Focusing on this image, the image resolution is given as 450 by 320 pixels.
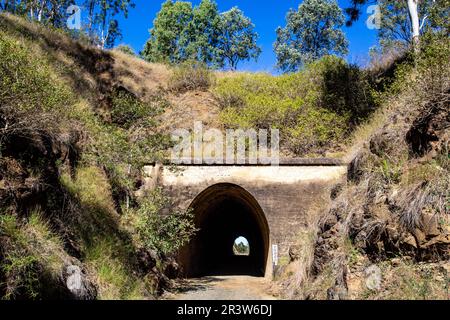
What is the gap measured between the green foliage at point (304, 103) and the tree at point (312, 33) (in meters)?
17.1

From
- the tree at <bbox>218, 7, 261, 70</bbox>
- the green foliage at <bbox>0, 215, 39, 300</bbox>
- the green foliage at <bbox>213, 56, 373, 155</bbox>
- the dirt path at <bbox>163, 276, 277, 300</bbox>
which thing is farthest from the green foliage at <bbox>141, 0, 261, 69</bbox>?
the green foliage at <bbox>0, 215, 39, 300</bbox>

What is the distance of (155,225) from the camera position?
10.6 m

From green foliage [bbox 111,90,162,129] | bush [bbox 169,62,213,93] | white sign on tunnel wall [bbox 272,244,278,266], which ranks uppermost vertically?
bush [bbox 169,62,213,93]

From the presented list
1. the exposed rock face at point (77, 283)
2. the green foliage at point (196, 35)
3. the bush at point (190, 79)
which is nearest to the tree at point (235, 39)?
the green foliage at point (196, 35)

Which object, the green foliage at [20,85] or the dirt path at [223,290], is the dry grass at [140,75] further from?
the green foliage at [20,85]

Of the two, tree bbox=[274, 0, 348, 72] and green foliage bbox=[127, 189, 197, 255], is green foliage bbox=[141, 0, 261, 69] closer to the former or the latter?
tree bbox=[274, 0, 348, 72]

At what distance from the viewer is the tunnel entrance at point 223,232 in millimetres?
14156

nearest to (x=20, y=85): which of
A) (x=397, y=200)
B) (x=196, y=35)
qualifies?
(x=397, y=200)

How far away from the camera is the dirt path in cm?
1041

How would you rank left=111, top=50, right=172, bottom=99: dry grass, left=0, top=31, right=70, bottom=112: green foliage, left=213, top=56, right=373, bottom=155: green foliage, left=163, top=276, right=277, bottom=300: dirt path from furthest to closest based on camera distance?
1. left=111, top=50, right=172, bottom=99: dry grass
2. left=213, top=56, right=373, bottom=155: green foliage
3. left=163, top=276, right=277, bottom=300: dirt path
4. left=0, top=31, right=70, bottom=112: green foliage

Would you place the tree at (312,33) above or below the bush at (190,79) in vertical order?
above

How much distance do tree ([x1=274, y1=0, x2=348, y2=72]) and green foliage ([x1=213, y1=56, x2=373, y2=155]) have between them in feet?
56.1

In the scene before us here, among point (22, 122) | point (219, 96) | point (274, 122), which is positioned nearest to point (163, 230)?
point (22, 122)
